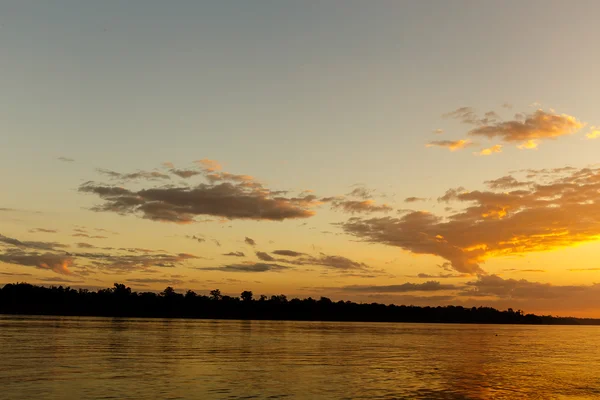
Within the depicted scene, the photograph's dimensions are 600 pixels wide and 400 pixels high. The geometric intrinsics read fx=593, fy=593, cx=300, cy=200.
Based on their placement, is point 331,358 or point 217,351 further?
point 217,351

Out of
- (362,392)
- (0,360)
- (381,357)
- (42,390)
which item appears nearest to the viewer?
(42,390)

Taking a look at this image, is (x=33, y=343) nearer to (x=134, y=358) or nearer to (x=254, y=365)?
(x=134, y=358)

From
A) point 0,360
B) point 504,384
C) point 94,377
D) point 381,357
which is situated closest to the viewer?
point 94,377

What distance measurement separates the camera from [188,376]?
52875 millimetres

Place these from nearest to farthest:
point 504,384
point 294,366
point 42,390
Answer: point 42,390 < point 504,384 < point 294,366

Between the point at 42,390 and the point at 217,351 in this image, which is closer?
the point at 42,390

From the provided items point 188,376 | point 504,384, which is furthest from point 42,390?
point 504,384

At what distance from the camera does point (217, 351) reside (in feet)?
273

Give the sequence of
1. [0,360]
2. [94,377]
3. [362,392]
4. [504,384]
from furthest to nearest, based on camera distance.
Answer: [0,360]
[504,384]
[94,377]
[362,392]

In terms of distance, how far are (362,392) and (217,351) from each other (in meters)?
40.6

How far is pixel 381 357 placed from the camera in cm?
8162

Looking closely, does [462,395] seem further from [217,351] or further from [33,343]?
[33,343]

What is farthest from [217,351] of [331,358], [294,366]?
[294,366]

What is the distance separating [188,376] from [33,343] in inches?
1704
